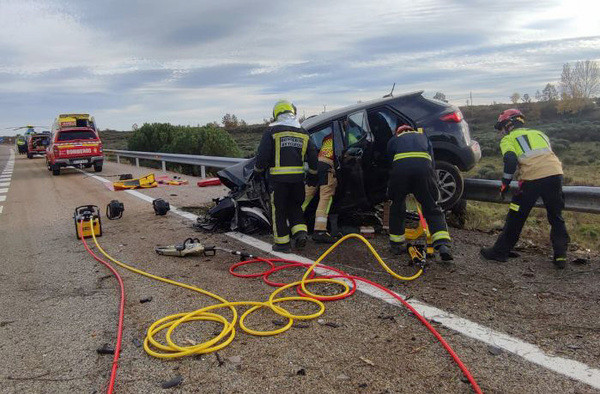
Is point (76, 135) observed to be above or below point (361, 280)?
above

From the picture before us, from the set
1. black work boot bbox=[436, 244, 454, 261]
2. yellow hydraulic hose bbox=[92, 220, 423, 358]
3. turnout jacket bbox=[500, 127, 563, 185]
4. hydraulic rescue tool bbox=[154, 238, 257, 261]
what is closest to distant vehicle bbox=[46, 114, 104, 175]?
hydraulic rescue tool bbox=[154, 238, 257, 261]

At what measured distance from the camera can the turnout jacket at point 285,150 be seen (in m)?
5.44

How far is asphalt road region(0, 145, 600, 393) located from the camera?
264 cm

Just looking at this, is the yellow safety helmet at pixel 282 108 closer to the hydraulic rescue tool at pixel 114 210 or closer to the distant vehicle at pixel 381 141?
the distant vehicle at pixel 381 141

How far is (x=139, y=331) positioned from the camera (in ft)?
11.1

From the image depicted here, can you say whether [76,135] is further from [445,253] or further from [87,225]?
[445,253]

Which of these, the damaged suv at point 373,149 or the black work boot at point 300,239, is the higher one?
the damaged suv at point 373,149

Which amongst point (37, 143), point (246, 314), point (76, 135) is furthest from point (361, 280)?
point (37, 143)

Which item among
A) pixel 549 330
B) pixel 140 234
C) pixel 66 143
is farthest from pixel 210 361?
pixel 66 143

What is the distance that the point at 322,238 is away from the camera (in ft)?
18.7

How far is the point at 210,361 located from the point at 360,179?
336 cm

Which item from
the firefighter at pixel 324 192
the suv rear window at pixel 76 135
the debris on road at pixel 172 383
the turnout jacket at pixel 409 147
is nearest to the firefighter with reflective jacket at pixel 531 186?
the turnout jacket at pixel 409 147

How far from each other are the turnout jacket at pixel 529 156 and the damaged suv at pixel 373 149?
46.4 inches

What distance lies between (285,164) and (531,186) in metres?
2.70
